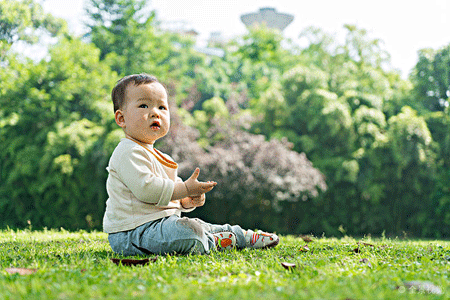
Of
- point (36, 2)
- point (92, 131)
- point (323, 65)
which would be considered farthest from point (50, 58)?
point (323, 65)

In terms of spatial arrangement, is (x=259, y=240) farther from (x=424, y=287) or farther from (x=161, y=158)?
(x=424, y=287)

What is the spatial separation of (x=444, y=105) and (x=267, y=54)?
10.1 meters

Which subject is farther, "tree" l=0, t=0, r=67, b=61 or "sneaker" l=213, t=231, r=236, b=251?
"tree" l=0, t=0, r=67, b=61

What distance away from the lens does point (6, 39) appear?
11000 mm

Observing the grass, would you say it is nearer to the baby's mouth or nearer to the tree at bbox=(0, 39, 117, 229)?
the baby's mouth

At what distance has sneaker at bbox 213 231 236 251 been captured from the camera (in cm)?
316

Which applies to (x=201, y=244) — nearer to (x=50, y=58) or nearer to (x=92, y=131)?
(x=92, y=131)

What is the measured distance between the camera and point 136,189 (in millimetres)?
2895

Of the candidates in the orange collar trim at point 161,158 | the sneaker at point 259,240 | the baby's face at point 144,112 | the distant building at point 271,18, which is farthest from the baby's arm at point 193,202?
the distant building at point 271,18

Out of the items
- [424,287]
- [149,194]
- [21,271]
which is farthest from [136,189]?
[424,287]

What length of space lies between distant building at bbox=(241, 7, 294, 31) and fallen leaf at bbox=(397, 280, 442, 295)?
32.7 m

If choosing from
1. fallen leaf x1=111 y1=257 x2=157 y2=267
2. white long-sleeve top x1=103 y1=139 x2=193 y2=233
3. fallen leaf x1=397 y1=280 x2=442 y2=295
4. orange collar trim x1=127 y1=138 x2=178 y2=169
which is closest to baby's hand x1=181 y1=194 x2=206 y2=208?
white long-sleeve top x1=103 y1=139 x2=193 y2=233

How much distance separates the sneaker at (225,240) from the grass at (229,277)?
0.59 ft

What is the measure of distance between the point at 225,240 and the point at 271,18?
32058mm
